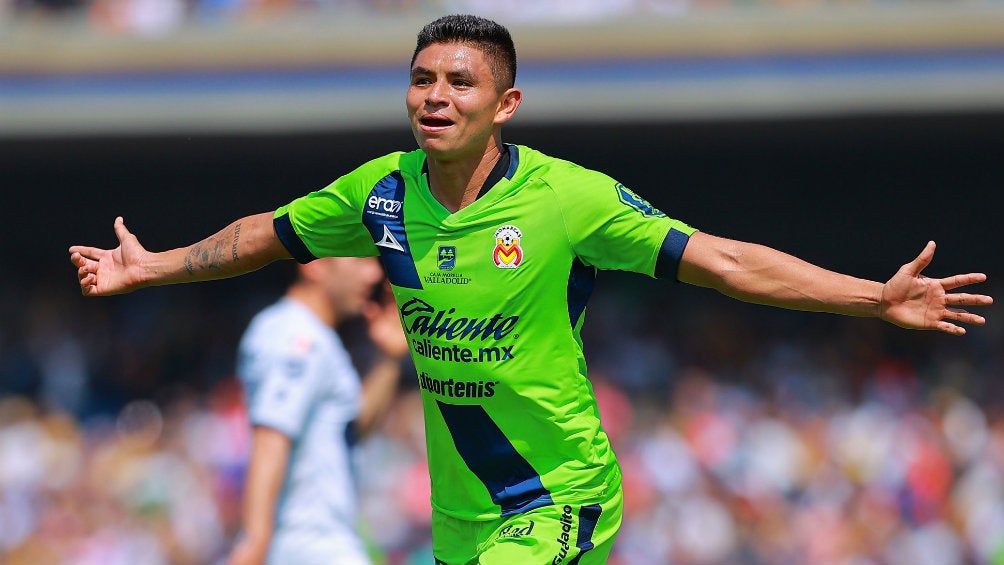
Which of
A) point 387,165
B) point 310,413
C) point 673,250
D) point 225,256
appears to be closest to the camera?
point 673,250

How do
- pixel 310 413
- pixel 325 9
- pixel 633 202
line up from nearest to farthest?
1. pixel 633 202
2. pixel 310 413
3. pixel 325 9

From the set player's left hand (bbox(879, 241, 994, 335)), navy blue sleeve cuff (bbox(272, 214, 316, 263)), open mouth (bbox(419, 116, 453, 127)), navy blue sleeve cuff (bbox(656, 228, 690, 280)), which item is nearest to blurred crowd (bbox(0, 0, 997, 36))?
navy blue sleeve cuff (bbox(272, 214, 316, 263))

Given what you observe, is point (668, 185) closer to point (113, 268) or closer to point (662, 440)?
point (662, 440)

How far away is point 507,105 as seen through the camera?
4.68 meters

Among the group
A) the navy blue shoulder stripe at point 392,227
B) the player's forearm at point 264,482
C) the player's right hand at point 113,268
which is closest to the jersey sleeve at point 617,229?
the navy blue shoulder stripe at point 392,227

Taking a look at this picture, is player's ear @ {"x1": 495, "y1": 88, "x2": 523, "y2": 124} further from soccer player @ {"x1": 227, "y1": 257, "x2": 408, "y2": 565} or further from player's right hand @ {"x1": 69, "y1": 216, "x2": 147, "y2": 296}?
soccer player @ {"x1": 227, "y1": 257, "x2": 408, "y2": 565}

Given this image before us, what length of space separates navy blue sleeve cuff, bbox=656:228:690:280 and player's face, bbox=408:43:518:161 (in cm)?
72

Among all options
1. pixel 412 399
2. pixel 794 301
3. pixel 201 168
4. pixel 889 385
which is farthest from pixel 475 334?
pixel 201 168

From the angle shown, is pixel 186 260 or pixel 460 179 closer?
pixel 460 179

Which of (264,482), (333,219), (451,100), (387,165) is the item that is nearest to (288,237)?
(333,219)

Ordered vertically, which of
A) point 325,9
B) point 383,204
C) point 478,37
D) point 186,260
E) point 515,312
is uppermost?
point 325,9

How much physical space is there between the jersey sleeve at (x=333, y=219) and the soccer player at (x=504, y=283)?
37 mm

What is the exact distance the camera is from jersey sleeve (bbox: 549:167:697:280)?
433 cm

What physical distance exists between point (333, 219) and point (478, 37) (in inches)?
31.9
